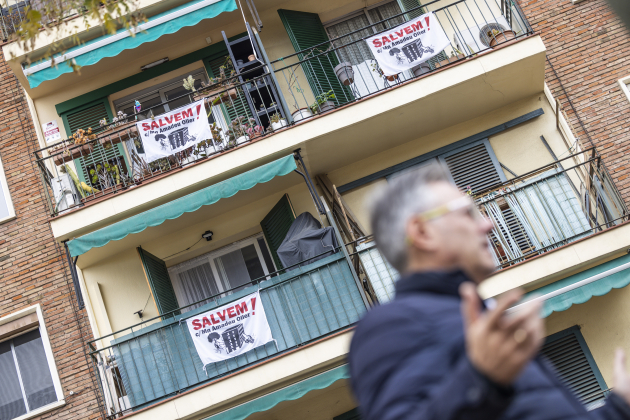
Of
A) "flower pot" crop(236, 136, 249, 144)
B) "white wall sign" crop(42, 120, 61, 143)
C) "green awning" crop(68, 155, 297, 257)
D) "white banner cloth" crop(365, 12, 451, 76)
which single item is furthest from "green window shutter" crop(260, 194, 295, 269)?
"white wall sign" crop(42, 120, 61, 143)

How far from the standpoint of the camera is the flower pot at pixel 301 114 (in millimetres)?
10110

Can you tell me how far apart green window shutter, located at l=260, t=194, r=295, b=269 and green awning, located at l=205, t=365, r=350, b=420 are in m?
2.52

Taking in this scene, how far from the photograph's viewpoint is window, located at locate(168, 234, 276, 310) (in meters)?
11.0

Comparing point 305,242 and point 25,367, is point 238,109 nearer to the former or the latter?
point 305,242

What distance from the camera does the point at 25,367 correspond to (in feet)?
35.6

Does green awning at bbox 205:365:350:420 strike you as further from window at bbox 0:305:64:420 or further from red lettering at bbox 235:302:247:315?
window at bbox 0:305:64:420

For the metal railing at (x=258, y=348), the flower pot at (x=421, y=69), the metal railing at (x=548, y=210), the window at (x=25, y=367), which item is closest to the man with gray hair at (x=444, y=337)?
the metal railing at (x=258, y=348)

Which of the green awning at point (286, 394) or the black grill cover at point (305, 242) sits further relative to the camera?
the black grill cover at point (305, 242)

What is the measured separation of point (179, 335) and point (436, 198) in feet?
26.9

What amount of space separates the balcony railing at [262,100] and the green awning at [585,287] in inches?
152

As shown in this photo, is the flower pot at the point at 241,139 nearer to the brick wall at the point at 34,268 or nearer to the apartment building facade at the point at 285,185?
the apartment building facade at the point at 285,185

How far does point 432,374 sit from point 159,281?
961 cm

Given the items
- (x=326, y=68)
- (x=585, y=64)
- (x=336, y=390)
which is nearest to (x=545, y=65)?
(x=585, y=64)

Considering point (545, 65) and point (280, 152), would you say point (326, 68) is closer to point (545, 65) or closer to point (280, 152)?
point (280, 152)
